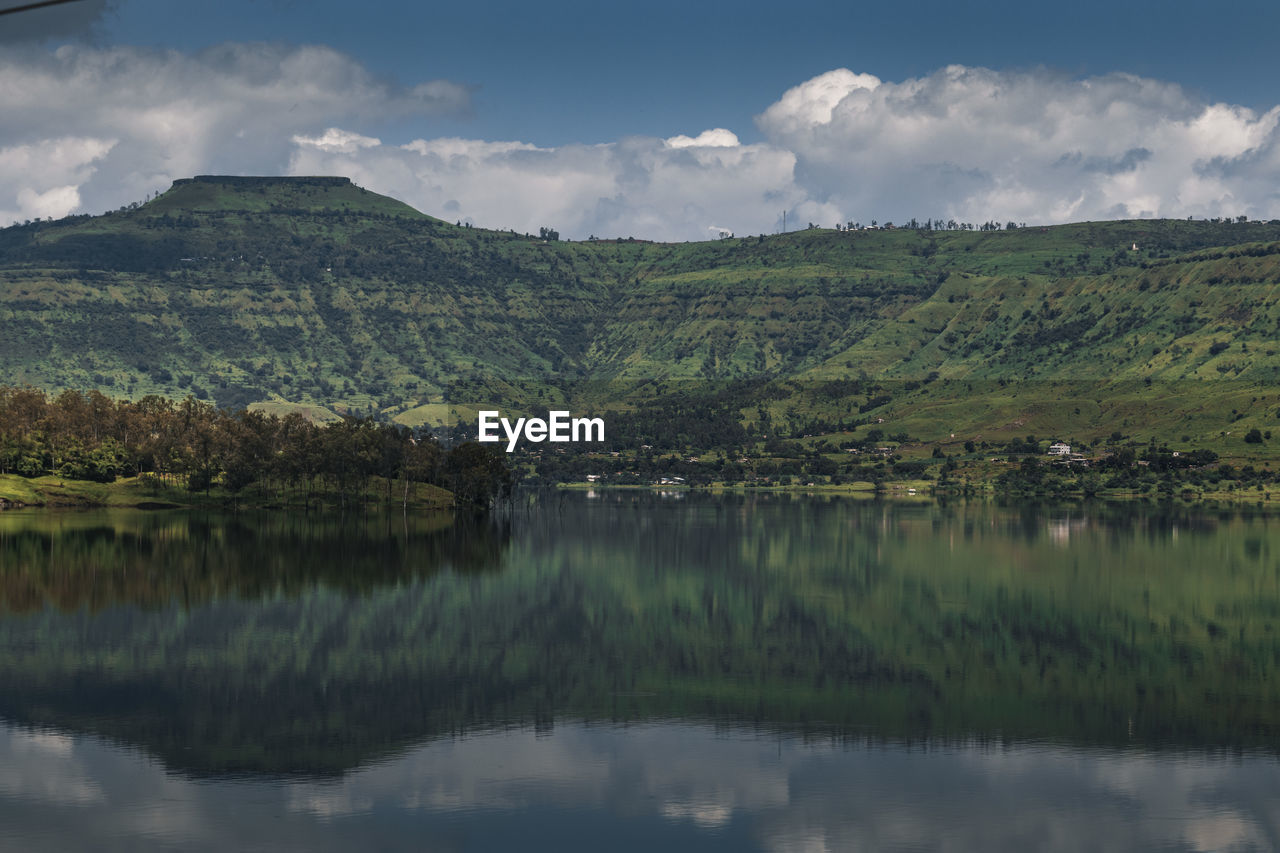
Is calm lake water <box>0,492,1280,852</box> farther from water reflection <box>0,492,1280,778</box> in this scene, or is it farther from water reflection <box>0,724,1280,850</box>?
water reflection <box>0,492,1280,778</box>

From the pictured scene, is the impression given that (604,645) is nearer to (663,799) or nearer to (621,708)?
(621,708)

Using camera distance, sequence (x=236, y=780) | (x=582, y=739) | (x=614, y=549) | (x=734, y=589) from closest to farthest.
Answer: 1. (x=236, y=780)
2. (x=582, y=739)
3. (x=734, y=589)
4. (x=614, y=549)

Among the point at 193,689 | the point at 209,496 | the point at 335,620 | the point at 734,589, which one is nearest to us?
the point at 193,689

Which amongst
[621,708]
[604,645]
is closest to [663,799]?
[621,708]

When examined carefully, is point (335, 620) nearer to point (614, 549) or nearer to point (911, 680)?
point (911, 680)

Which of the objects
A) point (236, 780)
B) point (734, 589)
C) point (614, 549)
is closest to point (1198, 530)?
point (614, 549)

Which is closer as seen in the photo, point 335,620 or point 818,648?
point 818,648
